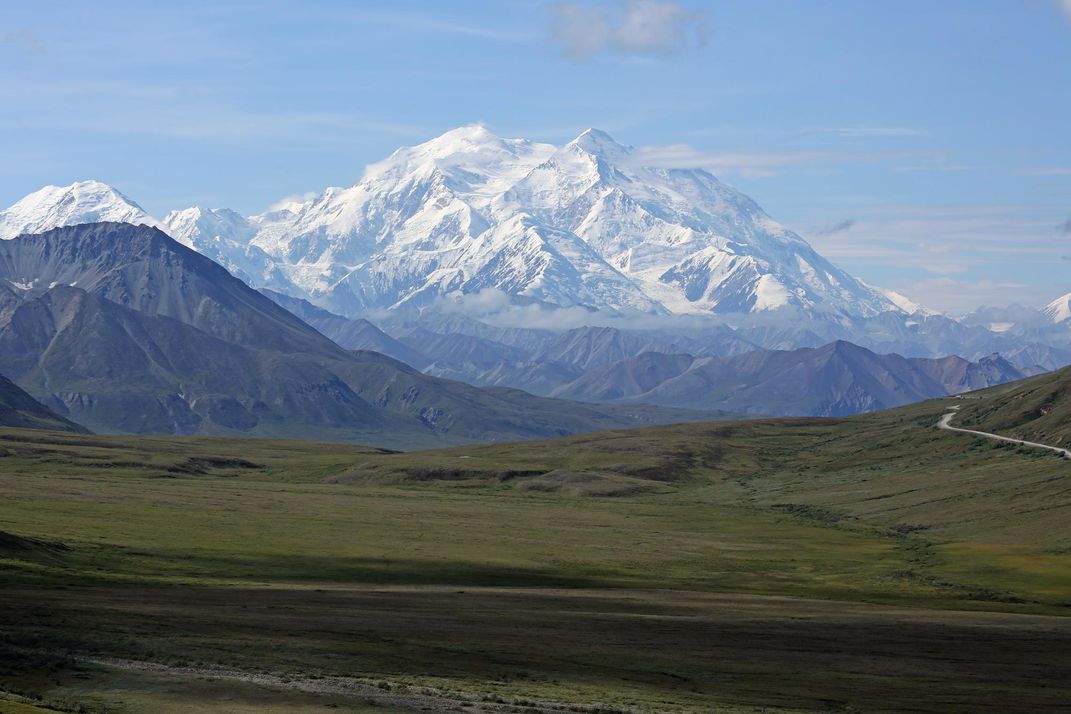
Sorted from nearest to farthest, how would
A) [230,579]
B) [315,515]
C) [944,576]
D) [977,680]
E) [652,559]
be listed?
1. [977,680]
2. [230,579]
3. [944,576]
4. [652,559]
5. [315,515]

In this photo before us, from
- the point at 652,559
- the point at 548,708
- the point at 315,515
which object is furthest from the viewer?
the point at 315,515

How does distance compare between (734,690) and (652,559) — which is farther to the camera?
(652,559)

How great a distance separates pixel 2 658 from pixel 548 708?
2646 cm

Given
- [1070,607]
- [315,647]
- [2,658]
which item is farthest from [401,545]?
[2,658]

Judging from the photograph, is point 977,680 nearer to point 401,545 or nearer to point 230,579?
point 230,579

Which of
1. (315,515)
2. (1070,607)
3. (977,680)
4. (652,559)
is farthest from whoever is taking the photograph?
(315,515)

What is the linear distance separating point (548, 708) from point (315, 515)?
446ft

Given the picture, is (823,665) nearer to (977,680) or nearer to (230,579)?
(977,680)

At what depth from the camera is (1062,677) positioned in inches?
3236

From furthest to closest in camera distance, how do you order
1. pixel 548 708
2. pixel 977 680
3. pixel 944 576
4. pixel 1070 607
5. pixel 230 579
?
pixel 944 576 → pixel 1070 607 → pixel 230 579 → pixel 977 680 → pixel 548 708

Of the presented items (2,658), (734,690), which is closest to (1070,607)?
(734,690)

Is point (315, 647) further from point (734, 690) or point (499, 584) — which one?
point (499, 584)

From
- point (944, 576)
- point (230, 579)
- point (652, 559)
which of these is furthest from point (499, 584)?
point (944, 576)

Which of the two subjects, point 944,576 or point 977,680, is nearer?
point 977,680
